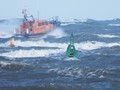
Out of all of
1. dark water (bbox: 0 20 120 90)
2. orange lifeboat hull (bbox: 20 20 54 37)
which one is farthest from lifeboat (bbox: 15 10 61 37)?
dark water (bbox: 0 20 120 90)

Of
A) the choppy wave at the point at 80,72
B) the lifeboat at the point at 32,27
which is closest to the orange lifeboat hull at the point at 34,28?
the lifeboat at the point at 32,27

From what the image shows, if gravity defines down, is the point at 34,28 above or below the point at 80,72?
below

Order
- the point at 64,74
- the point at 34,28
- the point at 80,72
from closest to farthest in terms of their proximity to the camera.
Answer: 1. the point at 64,74
2. the point at 80,72
3. the point at 34,28

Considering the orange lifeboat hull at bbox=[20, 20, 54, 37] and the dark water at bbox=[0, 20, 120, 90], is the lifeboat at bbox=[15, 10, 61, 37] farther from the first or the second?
the dark water at bbox=[0, 20, 120, 90]

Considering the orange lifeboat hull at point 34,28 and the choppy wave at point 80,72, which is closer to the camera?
the choppy wave at point 80,72

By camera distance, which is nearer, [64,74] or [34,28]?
[64,74]

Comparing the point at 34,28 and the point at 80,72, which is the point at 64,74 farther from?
the point at 34,28

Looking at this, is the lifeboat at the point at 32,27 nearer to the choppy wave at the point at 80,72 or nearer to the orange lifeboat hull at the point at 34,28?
the orange lifeboat hull at the point at 34,28

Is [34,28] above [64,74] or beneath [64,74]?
beneath

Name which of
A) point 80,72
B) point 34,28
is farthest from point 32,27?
point 80,72

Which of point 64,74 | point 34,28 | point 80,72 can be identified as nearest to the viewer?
point 64,74

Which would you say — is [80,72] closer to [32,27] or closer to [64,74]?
[64,74]

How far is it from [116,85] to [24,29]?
41.3 meters

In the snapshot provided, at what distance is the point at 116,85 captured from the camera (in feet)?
66.8
